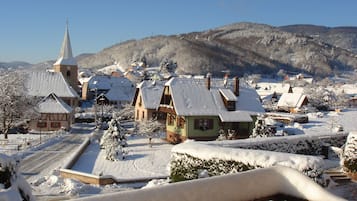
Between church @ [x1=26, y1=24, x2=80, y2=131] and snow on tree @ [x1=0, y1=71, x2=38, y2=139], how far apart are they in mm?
4238

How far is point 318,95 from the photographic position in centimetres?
7994

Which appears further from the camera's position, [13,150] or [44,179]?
[13,150]

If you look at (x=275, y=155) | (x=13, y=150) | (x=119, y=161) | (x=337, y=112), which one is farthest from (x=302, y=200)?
(x=337, y=112)

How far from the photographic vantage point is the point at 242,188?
680cm

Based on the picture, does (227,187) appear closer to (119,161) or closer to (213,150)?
(213,150)

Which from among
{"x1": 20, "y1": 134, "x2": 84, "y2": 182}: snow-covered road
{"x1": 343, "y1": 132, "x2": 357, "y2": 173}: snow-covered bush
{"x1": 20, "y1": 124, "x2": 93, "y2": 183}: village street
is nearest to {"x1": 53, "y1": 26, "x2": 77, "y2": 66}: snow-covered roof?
{"x1": 20, "y1": 124, "x2": 93, "y2": 183}: village street

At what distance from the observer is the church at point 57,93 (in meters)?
43.8

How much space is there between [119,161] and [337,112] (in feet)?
142

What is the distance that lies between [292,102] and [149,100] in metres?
32.6

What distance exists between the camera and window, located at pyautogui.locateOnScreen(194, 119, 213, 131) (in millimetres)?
33281

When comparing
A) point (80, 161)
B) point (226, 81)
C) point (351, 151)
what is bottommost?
point (80, 161)

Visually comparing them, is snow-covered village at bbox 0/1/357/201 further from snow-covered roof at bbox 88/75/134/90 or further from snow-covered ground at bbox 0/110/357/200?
snow-covered roof at bbox 88/75/134/90

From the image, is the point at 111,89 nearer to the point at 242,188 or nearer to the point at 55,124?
the point at 55,124

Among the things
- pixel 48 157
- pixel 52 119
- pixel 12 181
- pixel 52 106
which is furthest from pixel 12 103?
pixel 12 181
